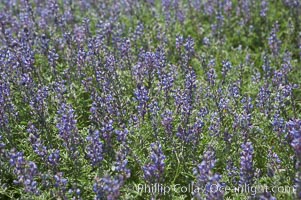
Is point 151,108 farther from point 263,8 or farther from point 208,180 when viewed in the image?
point 263,8

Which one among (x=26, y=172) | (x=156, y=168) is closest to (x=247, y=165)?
(x=156, y=168)

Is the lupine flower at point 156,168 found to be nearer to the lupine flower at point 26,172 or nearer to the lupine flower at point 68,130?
the lupine flower at point 68,130

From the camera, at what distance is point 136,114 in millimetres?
5770

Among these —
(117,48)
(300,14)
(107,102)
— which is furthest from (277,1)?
(107,102)

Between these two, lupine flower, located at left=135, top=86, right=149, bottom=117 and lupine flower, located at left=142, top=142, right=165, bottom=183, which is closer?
lupine flower, located at left=142, top=142, right=165, bottom=183

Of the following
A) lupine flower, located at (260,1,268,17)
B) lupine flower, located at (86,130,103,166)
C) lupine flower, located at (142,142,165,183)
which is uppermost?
lupine flower, located at (260,1,268,17)

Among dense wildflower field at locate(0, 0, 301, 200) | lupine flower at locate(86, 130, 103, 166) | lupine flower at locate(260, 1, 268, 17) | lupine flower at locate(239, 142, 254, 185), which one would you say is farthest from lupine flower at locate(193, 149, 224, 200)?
lupine flower at locate(260, 1, 268, 17)

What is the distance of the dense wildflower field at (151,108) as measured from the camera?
459 cm

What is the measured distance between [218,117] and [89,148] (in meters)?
1.56

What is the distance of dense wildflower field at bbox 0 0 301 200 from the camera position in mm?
4586

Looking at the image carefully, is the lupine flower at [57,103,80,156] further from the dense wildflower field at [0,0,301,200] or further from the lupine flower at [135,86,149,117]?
the lupine flower at [135,86,149,117]

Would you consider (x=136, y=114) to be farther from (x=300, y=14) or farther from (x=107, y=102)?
(x=300, y=14)

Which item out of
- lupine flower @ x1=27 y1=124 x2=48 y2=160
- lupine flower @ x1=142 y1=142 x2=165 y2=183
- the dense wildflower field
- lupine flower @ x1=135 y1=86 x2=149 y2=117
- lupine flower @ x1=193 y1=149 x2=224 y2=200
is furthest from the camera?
lupine flower @ x1=135 y1=86 x2=149 y2=117

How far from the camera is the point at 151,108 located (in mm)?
5488
